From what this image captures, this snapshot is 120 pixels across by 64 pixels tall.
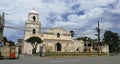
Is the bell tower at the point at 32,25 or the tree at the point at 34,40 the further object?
the bell tower at the point at 32,25

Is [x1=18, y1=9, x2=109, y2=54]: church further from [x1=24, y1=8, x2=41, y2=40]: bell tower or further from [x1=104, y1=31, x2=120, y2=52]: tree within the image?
[x1=104, y1=31, x2=120, y2=52]: tree

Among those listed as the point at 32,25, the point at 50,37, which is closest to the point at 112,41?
the point at 50,37

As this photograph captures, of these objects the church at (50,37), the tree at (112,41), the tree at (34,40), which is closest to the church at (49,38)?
the church at (50,37)

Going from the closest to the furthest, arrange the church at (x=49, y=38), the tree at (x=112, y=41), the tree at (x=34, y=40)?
the tree at (x=34, y=40), the church at (x=49, y=38), the tree at (x=112, y=41)


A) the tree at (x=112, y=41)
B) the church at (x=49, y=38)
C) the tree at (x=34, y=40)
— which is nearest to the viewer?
the tree at (x=34, y=40)

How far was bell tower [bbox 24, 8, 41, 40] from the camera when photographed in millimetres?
82812

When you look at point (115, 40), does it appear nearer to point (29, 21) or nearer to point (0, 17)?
point (29, 21)

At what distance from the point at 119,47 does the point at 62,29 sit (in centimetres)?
2698

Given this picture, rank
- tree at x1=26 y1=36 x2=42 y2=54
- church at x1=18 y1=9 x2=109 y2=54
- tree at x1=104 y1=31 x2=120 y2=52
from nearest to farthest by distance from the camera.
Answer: tree at x1=26 y1=36 x2=42 y2=54, church at x1=18 y1=9 x2=109 y2=54, tree at x1=104 y1=31 x2=120 y2=52

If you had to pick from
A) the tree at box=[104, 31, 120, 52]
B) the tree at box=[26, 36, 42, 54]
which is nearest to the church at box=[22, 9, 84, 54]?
the tree at box=[26, 36, 42, 54]

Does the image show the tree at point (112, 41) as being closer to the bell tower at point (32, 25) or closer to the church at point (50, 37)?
the church at point (50, 37)

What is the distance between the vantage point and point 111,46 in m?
97.1

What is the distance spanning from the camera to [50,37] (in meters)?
84.4

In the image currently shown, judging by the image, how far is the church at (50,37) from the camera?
82525mm
